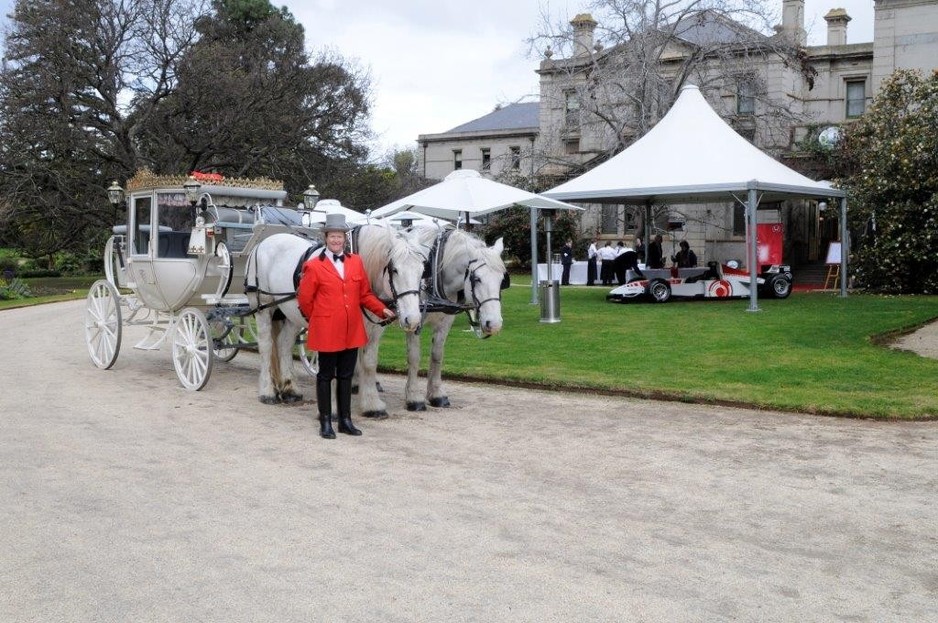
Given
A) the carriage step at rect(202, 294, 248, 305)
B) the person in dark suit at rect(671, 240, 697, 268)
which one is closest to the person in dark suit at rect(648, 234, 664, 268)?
the person in dark suit at rect(671, 240, 697, 268)

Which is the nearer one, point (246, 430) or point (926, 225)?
point (246, 430)

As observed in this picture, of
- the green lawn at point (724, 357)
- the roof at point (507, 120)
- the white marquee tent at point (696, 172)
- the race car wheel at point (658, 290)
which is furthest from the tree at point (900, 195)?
the roof at point (507, 120)

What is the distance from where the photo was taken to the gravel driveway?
170 inches

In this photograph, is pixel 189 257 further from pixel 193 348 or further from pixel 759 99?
pixel 759 99

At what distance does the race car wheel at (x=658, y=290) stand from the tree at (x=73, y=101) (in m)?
21.7

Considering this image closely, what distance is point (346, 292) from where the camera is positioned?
26.6 ft

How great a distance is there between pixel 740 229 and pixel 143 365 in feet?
111

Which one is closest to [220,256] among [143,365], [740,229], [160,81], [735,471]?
[143,365]

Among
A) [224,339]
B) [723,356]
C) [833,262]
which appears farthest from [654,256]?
[224,339]

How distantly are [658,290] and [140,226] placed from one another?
541 inches

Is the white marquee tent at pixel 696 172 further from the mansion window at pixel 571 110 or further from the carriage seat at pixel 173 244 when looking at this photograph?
the mansion window at pixel 571 110

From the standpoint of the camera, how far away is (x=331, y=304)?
26.4 feet

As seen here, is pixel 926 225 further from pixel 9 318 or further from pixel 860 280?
pixel 9 318

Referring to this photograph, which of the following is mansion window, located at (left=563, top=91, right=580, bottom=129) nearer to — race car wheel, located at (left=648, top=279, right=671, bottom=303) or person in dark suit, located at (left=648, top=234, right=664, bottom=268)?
person in dark suit, located at (left=648, top=234, right=664, bottom=268)
